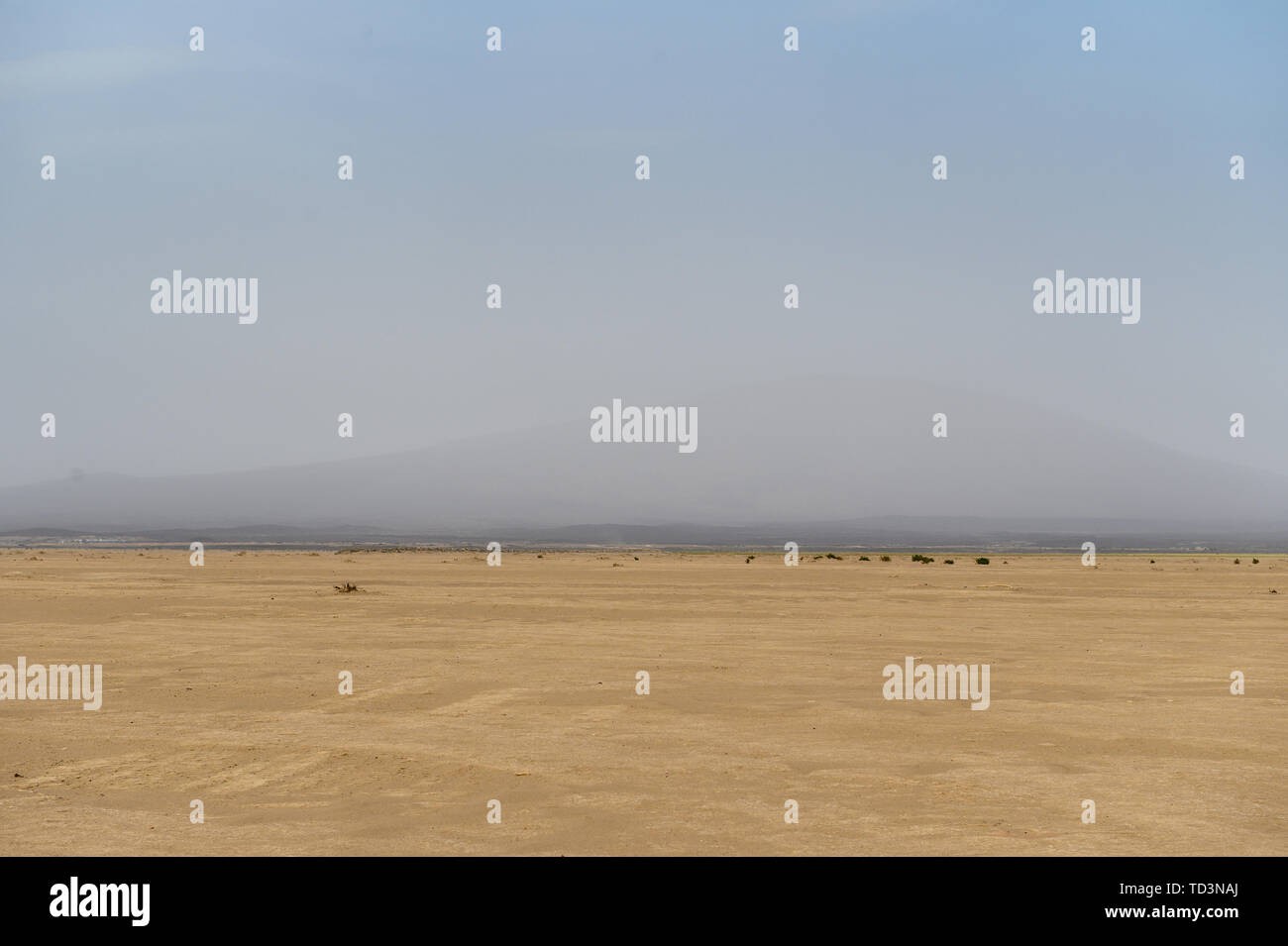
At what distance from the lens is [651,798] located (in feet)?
32.7

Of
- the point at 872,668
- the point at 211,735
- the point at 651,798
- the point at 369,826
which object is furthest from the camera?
the point at 872,668

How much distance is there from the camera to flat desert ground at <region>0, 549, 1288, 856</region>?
891 centimetres

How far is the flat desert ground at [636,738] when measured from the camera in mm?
8906

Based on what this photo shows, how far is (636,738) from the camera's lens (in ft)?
42.4

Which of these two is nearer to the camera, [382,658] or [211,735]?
[211,735]

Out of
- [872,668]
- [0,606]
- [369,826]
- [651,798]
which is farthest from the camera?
[0,606]

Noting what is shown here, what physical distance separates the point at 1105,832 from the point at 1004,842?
3.23ft

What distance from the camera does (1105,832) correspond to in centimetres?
886

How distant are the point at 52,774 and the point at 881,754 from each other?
8874mm

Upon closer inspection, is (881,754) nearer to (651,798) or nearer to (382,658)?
(651,798)
